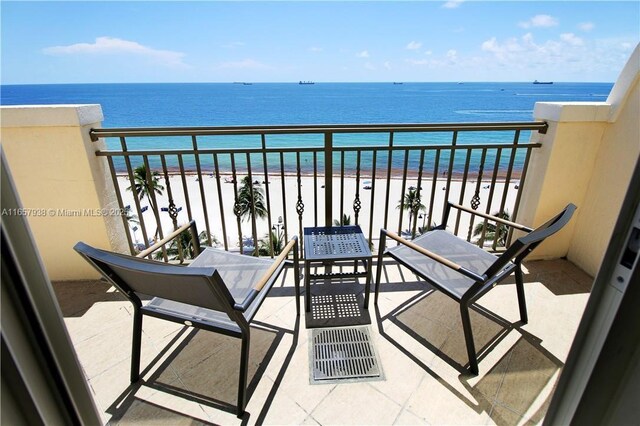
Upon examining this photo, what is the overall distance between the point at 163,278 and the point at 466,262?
1781mm

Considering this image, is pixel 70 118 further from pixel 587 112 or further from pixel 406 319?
pixel 587 112

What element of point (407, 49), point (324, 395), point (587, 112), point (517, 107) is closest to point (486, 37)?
point (517, 107)

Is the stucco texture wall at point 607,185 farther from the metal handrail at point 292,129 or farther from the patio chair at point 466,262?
the patio chair at point 466,262

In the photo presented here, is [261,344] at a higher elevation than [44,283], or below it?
below

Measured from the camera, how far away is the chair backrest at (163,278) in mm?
1171

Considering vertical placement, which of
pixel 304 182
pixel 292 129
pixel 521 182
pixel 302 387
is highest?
pixel 292 129

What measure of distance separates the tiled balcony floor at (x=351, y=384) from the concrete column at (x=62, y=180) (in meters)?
0.38

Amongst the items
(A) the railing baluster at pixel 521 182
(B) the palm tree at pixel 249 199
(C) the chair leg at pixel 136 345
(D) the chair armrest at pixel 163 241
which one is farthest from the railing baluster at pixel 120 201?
(A) the railing baluster at pixel 521 182

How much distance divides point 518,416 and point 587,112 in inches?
87.1

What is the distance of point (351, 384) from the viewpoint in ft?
5.25

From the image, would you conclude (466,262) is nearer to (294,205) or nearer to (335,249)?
(335,249)

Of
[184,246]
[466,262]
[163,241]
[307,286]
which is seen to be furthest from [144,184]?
[466,262]

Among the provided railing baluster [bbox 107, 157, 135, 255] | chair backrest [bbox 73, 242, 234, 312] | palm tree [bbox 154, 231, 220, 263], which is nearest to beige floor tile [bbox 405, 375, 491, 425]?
chair backrest [bbox 73, 242, 234, 312]

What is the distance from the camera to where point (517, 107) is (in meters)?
43.4
